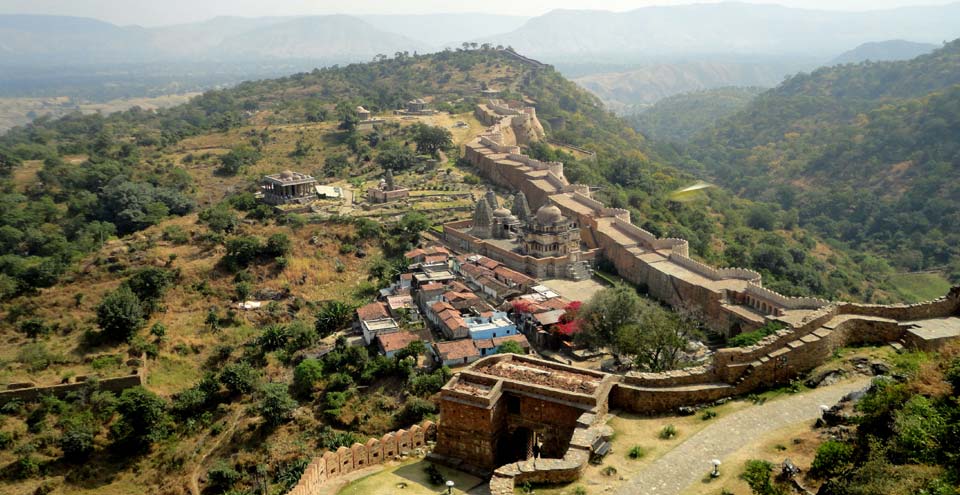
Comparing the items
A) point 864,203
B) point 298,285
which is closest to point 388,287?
point 298,285

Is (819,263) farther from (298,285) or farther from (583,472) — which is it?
(583,472)

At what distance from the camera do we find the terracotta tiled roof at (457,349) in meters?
24.6

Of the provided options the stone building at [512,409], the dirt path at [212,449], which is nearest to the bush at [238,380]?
the dirt path at [212,449]

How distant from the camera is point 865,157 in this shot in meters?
67.9

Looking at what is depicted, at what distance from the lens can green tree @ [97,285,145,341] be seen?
2830cm

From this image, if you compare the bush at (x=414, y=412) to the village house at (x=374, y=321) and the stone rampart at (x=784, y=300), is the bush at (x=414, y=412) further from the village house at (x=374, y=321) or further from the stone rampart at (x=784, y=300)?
the stone rampart at (x=784, y=300)

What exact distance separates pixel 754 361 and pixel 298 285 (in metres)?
23.6

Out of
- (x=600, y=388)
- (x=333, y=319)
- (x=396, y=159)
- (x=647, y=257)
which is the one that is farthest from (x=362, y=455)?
(x=396, y=159)

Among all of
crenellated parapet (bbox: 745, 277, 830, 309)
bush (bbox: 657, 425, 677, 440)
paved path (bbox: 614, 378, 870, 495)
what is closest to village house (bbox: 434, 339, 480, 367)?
crenellated parapet (bbox: 745, 277, 830, 309)

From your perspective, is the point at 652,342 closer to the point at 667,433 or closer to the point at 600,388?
the point at 600,388

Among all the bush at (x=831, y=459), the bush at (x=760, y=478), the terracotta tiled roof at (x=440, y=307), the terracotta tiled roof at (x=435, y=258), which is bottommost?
the terracotta tiled roof at (x=440, y=307)

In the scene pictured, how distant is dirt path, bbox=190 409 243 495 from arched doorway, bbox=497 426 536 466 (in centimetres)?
1150

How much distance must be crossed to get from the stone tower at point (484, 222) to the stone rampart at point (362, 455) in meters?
19.7

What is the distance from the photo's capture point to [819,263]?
45.9m
